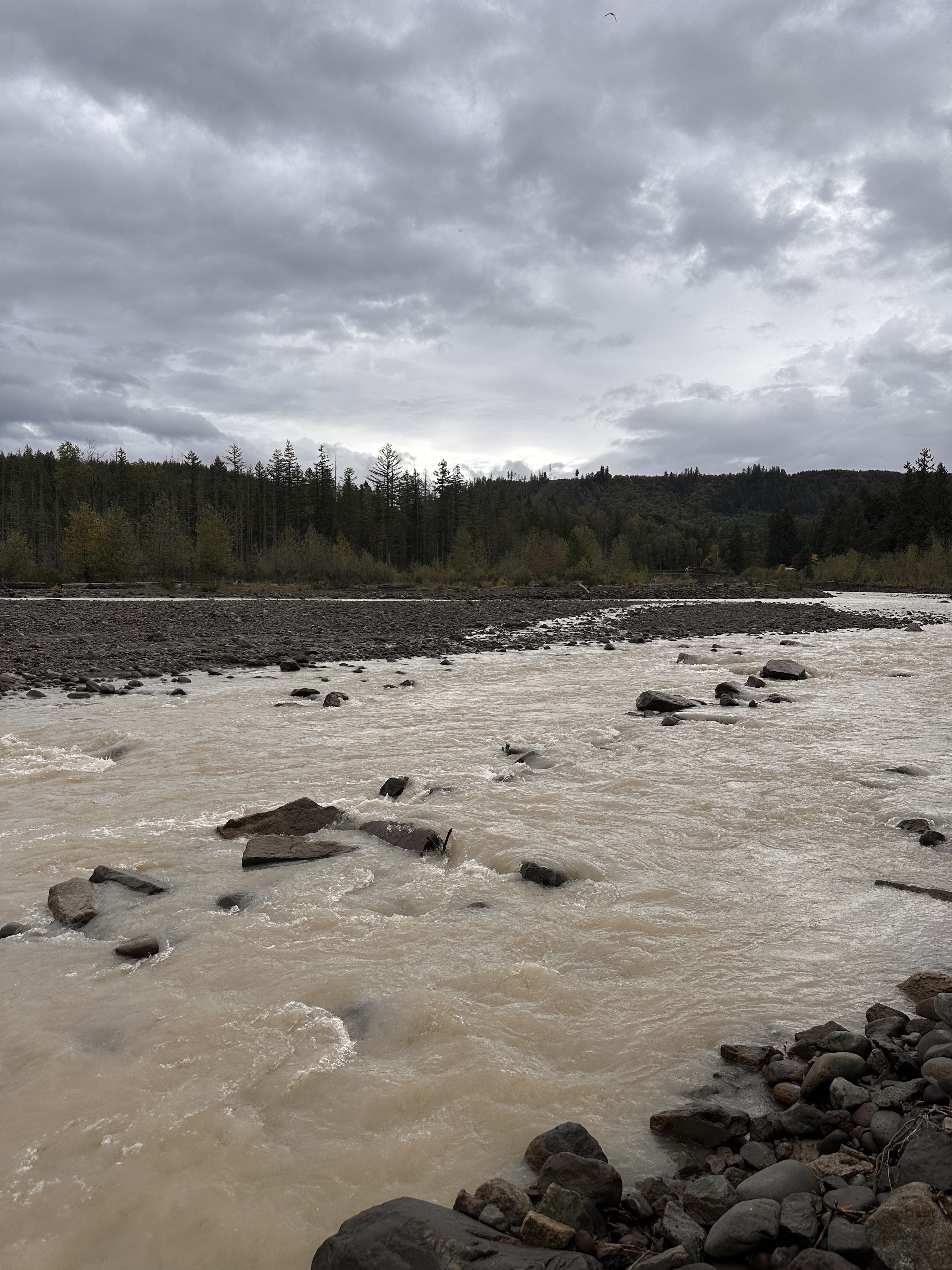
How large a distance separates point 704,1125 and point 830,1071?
534mm

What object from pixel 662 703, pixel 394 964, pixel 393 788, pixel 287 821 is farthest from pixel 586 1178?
pixel 662 703

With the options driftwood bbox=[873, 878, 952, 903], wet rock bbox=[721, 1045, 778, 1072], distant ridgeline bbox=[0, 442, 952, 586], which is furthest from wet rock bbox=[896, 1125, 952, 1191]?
distant ridgeline bbox=[0, 442, 952, 586]

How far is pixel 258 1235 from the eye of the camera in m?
2.25

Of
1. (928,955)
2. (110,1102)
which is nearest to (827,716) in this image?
(928,955)

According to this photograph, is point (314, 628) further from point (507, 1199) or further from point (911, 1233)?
point (911, 1233)

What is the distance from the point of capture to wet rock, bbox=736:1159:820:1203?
221 cm

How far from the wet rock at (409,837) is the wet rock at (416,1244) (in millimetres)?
3156

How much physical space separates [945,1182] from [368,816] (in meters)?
4.60

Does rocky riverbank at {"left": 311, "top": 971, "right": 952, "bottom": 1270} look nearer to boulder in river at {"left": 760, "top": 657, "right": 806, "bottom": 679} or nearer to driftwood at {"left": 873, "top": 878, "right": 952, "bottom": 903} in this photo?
Result: driftwood at {"left": 873, "top": 878, "right": 952, "bottom": 903}

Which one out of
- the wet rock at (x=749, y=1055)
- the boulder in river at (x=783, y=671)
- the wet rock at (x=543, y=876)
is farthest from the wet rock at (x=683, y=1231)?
the boulder in river at (x=783, y=671)

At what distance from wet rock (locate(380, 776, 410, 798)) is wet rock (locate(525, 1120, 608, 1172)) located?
420 centimetres

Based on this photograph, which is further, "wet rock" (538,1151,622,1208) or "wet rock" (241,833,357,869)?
"wet rock" (241,833,357,869)

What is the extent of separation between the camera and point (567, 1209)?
2.19m

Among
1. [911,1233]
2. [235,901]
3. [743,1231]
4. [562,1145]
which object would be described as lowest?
[235,901]
